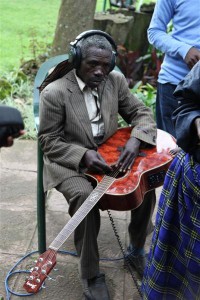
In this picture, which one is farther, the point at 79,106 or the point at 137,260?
the point at 137,260

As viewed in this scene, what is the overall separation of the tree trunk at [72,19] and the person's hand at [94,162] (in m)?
3.48

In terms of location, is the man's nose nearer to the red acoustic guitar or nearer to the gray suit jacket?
the gray suit jacket

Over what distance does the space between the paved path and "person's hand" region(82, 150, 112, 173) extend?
806 millimetres

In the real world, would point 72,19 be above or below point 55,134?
below

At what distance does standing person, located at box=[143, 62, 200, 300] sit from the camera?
2.21 meters

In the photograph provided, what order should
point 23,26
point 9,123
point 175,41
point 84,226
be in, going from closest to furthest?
1. point 9,123
2. point 84,226
3. point 175,41
4. point 23,26

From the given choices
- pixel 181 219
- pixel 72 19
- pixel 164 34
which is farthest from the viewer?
pixel 72 19

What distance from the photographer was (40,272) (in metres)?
2.18

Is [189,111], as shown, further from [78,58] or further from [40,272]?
[40,272]

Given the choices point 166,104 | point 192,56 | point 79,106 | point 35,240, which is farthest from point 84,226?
point 192,56

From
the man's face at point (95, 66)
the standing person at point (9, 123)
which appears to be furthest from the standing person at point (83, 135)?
the standing person at point (9, 123)

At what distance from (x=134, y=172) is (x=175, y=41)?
1.13 metres

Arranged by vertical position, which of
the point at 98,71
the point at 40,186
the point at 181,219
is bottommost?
the point at 40,186

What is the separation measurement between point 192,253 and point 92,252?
0.69 metres
